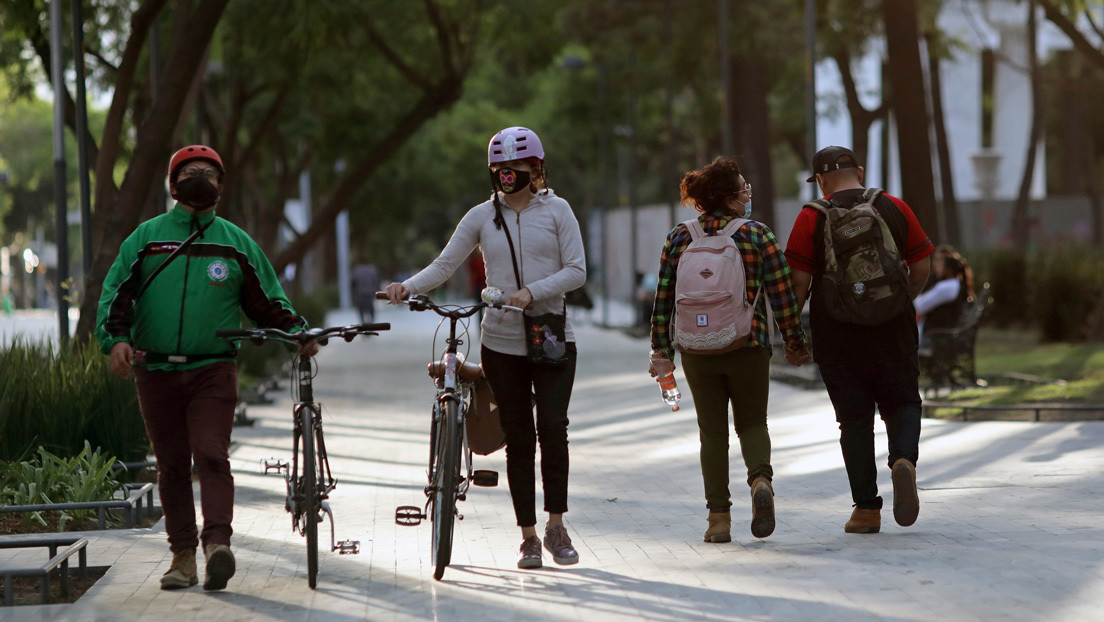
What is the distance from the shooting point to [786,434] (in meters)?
12.6

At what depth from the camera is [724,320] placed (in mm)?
7004

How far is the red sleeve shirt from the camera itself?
290 inches

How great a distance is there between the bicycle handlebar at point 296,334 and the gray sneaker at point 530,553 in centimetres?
116

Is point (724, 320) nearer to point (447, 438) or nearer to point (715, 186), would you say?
point (715, 186)

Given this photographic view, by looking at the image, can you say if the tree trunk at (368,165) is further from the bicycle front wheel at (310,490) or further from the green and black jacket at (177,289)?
the bicycle front wheel at (310,490)

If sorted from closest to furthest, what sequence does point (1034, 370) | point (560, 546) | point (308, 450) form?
point (308, 450)
point (560, 546)
point (1034, 370)

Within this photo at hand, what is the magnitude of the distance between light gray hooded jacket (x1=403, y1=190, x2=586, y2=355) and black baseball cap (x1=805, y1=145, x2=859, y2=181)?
126 cm

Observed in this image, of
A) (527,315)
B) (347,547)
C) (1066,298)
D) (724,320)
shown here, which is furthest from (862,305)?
(1066,298)

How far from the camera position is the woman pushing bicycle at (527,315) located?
6.82 metres

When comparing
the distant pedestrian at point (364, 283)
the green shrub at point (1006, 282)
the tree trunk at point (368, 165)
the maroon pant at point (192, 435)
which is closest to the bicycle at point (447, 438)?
the maroon pant at point (192, 435)

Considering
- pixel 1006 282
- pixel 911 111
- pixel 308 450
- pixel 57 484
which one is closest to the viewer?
pixel 308 450

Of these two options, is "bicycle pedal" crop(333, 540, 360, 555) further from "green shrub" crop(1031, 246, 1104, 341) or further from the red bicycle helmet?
"green shrub" crop(1031, 246, 1104, 341)

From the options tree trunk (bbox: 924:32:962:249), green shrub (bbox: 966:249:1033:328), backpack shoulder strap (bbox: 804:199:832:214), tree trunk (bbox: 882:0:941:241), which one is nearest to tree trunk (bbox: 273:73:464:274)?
tree trunk (bbox: 882:0:941:241)

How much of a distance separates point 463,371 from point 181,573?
4.68 ft
